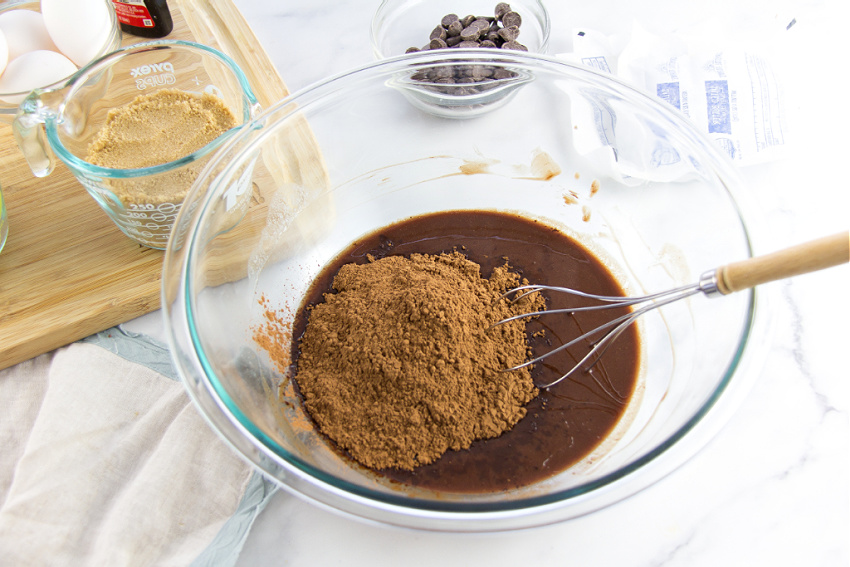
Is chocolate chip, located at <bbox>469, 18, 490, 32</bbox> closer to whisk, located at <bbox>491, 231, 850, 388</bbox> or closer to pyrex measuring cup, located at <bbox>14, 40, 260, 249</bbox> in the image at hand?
pyrex measuring cup, located at <bbox>14, 40, 260, 249</bbox>

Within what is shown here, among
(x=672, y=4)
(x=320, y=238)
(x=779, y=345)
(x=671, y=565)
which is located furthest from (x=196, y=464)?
(x=672, y=4)

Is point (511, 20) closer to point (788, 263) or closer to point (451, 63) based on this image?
point (451, 63)

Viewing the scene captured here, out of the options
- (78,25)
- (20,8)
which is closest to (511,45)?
(78,25)

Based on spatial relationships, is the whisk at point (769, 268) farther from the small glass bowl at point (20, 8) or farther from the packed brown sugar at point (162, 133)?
the small glass bowl at point (20, 8)

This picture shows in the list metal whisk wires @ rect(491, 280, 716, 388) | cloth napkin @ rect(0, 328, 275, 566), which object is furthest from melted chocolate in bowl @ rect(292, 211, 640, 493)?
cloth napkin @ rect(0, 328, 275, 566)

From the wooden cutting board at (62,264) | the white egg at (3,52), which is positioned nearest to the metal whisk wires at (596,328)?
the wooden cutting board at (62,264)

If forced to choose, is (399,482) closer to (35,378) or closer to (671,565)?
(671,565)
